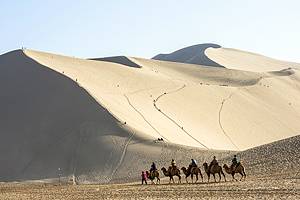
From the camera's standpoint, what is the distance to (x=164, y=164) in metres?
47.8

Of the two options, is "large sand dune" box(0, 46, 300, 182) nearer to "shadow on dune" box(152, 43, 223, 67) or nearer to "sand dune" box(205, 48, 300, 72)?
"sand dune" box(205, 48, 300, 72)

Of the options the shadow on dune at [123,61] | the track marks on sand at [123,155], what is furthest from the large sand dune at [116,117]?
the shadow on dune at [123,61]

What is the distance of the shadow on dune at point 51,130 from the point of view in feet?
168

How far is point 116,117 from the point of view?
186ft

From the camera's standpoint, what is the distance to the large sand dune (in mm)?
51000

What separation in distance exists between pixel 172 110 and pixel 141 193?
40.2 m

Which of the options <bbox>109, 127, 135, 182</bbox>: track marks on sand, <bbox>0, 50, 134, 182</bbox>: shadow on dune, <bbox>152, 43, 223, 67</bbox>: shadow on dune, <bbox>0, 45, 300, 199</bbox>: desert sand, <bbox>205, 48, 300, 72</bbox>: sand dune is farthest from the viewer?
<bbox>152, 43, 223, 67</bbox>: shadow on dune

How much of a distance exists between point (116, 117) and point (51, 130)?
589 cm

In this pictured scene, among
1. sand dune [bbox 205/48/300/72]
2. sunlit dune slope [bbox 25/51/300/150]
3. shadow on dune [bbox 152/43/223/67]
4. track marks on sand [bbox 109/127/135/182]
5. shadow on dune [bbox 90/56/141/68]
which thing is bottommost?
track marks on sand [bbox 109/127/135/182]

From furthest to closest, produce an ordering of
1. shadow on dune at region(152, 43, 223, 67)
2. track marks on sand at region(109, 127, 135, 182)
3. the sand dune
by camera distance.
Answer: shadow on dune at region(152, 43, 223, 67) → the sand dune → track marks on sand at region(109, 127, 135, 182)

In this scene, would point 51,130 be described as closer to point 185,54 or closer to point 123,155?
point 123,155

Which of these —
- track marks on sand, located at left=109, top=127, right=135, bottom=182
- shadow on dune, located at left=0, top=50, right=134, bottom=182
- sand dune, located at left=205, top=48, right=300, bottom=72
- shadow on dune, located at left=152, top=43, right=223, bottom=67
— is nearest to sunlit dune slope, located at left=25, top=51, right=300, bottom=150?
track marks on sand, located at left=109, top=127, right=135, bottom=182

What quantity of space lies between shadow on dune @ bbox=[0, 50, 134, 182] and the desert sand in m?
0.10

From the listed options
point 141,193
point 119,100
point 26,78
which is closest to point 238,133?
point 119,100
